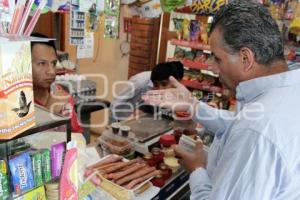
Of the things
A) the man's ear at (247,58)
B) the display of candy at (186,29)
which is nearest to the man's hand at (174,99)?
the man's ear at (247,58)

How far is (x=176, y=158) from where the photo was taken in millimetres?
1622

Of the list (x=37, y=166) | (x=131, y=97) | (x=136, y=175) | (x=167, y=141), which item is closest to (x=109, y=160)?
(x=136, y=175)

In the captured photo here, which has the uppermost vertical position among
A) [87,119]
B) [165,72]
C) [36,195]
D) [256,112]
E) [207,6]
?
[207,6]

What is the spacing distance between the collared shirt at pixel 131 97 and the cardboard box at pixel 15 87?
74.8 inches

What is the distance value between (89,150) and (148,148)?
38 cm

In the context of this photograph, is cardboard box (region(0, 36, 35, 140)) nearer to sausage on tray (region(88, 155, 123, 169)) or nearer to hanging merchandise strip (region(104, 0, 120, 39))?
sausage on tray (region(88, 155, 123, 169))

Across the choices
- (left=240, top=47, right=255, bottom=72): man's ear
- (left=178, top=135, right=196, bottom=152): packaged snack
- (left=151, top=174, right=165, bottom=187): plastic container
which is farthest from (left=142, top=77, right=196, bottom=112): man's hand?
(left=240, top=47, right=255, bottom=72): man's ear

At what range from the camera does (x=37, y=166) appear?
0.77m

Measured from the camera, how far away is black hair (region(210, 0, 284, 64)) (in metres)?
0.91

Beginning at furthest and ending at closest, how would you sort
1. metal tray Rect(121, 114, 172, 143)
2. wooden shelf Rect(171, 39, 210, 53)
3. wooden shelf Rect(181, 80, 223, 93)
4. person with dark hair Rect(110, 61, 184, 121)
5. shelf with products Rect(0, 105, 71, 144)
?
wooden shelf Rect(181, 80, 223, 93)
wooden shelf Rect(171, 39, 210, 53)
person with dark hair Rect(110, 61, 184, 121)
metal tray Rect(121, 114, 172, 143)
shelf with products Rect(0, 105, 71, 144)

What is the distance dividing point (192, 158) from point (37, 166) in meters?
0.81

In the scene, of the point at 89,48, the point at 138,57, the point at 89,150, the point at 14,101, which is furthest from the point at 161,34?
the point at 14,101

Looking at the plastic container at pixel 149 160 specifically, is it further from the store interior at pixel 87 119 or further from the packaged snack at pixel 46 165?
the packaged snack at pixel 46 165

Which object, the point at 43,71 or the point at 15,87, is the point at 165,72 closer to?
the point at 43,71
